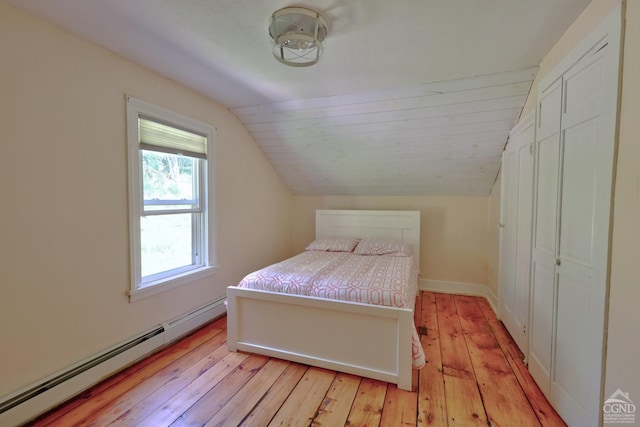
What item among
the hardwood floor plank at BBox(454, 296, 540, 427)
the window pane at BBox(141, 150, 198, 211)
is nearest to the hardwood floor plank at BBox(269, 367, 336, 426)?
the hardwood floor plank at BBox(454, 296, 540, 427)

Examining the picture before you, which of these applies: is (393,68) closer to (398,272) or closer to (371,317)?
(398,272)

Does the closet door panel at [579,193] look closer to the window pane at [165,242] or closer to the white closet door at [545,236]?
the white closet door at [545,236]

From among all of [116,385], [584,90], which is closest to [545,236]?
[584,90]

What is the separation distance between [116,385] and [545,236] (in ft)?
9.44

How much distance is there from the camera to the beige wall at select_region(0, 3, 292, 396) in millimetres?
1446

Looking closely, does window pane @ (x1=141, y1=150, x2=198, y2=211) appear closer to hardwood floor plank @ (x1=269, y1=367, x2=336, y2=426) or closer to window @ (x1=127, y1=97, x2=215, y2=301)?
window @ (x1=127, y1=97, x2=215, y2=301)

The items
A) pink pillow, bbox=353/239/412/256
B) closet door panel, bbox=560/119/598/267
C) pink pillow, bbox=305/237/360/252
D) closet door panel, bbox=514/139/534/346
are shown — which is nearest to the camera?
closet door panel, bbox=560/119/598/267

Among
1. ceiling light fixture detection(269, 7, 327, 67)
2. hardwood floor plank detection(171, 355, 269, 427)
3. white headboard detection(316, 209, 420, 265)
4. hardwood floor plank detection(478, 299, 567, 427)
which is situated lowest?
hardwood floor plank detection(171, 355, 269, 427)

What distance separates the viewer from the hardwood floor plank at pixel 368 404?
1515 mm

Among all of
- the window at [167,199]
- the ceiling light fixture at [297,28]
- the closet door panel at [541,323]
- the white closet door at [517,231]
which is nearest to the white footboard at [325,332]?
the window at [167,199]

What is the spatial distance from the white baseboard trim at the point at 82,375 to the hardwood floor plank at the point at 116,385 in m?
0.05

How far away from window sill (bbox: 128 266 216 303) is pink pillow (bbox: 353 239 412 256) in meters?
1.66

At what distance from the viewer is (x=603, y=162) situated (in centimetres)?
119

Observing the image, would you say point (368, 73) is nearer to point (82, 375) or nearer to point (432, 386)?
point (432, 386)
